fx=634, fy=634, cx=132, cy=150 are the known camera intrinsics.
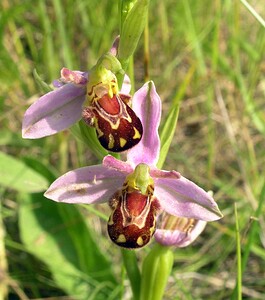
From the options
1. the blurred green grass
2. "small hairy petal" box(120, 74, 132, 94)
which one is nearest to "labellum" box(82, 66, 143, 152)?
"small hairy petal" box(120, 74, 132, 94)

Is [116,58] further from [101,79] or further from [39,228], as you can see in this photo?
[39,228]

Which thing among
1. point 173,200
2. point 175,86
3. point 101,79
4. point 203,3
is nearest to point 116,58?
point 101,79

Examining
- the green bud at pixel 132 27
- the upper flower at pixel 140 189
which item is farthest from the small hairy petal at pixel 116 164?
the green bud at pixel 132 27

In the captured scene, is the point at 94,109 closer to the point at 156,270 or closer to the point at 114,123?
the point at 114,123

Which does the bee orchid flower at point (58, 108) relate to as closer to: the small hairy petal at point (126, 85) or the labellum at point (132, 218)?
the small hairy petal at point (126, 85)

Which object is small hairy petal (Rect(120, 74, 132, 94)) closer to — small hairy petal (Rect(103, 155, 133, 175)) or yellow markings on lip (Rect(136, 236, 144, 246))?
small hairy petal (Rect(103, 155, 133, 175))

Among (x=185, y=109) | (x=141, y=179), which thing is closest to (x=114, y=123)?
(x=141, y=179)
